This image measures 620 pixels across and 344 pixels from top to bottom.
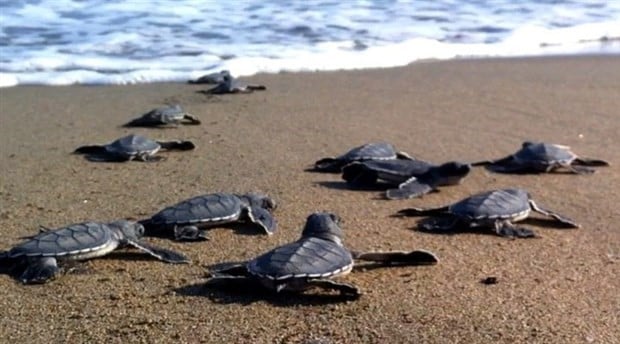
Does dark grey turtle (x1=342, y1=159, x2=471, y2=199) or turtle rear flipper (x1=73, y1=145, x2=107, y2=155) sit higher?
dark grey turtle (x1=342, y1=159, x2=471, y2=199)

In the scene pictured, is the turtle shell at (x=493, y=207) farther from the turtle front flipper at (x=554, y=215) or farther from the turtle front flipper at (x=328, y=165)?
the turtle front flipper at (x=328, y=165)

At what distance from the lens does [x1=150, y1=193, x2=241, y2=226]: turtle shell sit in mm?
4047

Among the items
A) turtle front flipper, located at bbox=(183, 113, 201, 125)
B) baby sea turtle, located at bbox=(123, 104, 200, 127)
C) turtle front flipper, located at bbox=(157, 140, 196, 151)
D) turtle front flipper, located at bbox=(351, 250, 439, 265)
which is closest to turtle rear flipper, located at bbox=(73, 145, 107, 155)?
turtle front flipper, located at bbox=(157, 140, 196, 151)

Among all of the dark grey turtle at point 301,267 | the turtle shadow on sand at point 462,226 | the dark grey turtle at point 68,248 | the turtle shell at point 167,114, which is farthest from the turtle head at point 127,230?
the turtle shell at point 167,114

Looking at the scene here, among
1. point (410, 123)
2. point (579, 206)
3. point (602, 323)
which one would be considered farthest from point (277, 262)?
point (410, 123)

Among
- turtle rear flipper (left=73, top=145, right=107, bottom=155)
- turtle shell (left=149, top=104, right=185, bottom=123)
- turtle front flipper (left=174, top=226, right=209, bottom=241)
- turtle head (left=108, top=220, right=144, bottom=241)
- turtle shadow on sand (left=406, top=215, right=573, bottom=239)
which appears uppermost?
turtle head (left=108, top=220, right=144, bottom=241)

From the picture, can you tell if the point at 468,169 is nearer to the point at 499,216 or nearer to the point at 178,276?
the point at 499,216

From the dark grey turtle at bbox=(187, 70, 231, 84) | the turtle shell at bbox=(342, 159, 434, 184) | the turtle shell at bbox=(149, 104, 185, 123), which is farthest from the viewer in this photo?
the dark grey turtle at bbox=(187, 70, 231, 84)

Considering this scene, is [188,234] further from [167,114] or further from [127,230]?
[167,114]

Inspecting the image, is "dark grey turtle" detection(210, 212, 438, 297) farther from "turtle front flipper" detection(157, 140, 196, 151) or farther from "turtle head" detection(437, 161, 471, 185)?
"turtle front flipper" detection(157, 140, 196, 151)

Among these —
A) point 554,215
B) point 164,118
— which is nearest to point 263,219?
point 554,215

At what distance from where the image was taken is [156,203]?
4656 millimetres

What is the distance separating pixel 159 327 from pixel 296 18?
777 cm

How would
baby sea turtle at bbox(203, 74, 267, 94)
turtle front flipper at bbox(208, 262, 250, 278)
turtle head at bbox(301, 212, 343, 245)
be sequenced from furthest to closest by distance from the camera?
baby sea turtle at bbox(203, 74, 267, 94) → turtle head at bbox(301, 212, 343, 245) → turtle front flipper at bbox(208, 262, 250, 278)
